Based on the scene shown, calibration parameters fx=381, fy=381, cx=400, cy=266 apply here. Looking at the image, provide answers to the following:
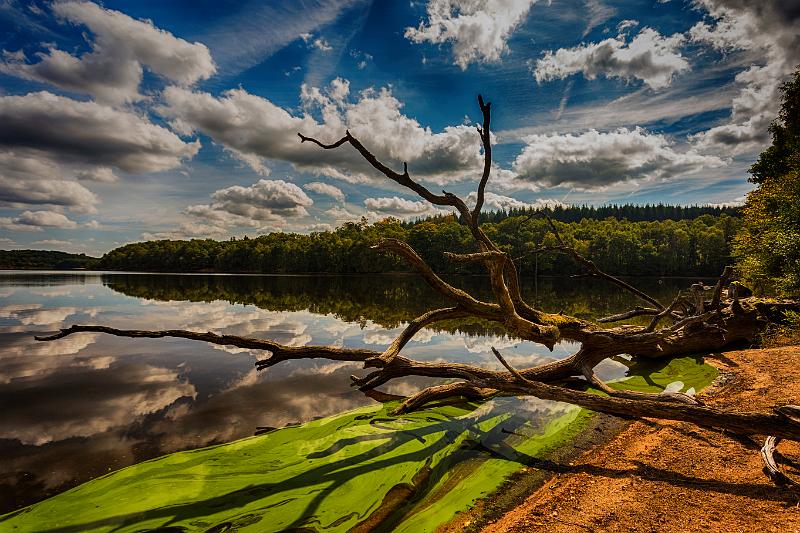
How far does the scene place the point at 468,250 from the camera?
358 feet

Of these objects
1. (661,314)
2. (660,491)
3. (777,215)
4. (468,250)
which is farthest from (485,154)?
(468,250)

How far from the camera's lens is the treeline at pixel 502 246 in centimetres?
9112

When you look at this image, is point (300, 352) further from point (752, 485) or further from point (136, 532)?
point (752, 485)

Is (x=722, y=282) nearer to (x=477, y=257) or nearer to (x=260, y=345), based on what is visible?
(x=477, y=257)

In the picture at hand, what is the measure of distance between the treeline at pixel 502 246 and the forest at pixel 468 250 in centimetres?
18

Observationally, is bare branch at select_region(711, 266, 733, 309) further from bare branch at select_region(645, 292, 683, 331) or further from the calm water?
the calm water

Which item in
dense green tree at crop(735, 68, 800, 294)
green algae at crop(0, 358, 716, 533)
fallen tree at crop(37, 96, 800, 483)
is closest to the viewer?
green algae at crop(0, 358, 716, 533)

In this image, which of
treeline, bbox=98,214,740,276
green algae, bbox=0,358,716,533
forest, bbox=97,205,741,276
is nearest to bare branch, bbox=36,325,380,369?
green algae, bbox=0,358,716,533

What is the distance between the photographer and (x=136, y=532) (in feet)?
13.2

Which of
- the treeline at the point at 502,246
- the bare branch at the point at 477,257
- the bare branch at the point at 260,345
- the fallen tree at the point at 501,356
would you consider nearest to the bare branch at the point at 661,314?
the fallen tree at the point at 501,356

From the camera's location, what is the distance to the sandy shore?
3707mm

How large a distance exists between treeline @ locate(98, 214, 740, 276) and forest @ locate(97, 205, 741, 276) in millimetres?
181

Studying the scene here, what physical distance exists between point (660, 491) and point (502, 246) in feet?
268

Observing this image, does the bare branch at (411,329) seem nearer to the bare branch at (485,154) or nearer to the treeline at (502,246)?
the bare branch at (485,154)
